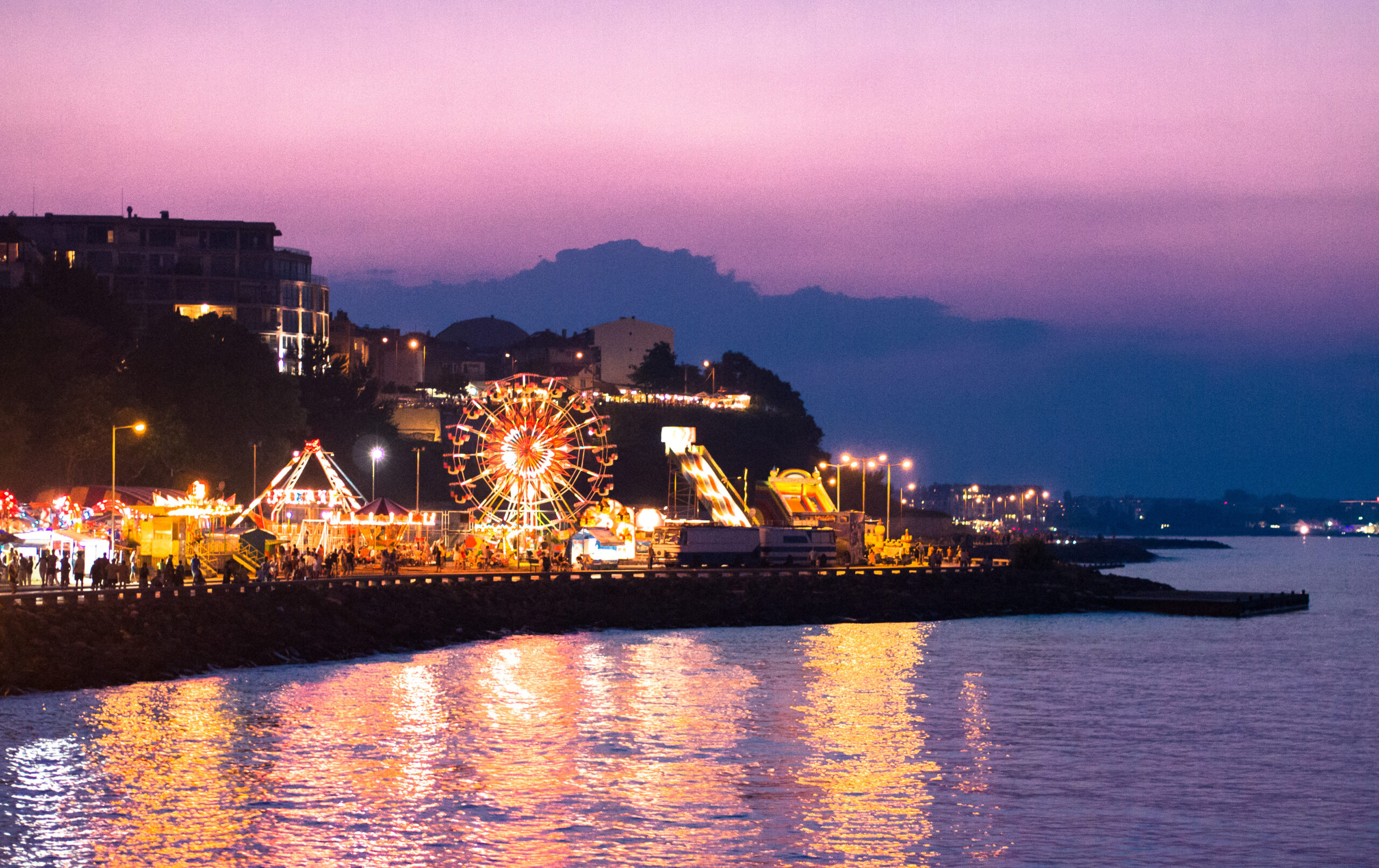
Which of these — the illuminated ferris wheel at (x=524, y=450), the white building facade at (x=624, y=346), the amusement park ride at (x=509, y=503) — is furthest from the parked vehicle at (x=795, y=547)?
the white building facade at (x=624, y=346)

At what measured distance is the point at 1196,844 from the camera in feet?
93.6

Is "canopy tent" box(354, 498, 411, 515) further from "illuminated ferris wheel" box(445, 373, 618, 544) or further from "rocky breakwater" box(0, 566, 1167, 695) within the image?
"rocky breakwater" box(0, 566, 1167, 695)

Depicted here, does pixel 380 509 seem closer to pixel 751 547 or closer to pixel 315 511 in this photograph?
pixel 315 511

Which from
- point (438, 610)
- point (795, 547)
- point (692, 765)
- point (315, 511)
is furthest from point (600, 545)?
point (692, 765)

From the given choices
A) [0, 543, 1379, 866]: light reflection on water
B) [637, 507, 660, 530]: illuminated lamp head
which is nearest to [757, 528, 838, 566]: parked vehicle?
[637, 507, 660, 530]: illuminated lamp head

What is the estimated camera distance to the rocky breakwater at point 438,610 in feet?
156

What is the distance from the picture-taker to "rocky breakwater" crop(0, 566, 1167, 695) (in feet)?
156

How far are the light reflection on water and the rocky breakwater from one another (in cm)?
187

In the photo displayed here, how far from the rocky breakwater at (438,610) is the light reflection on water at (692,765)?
6.13 ft

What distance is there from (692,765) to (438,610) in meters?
31.6

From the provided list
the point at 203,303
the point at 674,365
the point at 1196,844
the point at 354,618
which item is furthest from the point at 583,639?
the point at 674,365

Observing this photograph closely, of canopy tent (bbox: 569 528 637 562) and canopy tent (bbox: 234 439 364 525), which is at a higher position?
canopy tent (bbox: 234 439 364 525)

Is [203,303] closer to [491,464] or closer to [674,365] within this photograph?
[674,365]

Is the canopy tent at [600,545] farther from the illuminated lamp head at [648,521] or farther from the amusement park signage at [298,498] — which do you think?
the amusement park signage at [298,498]
